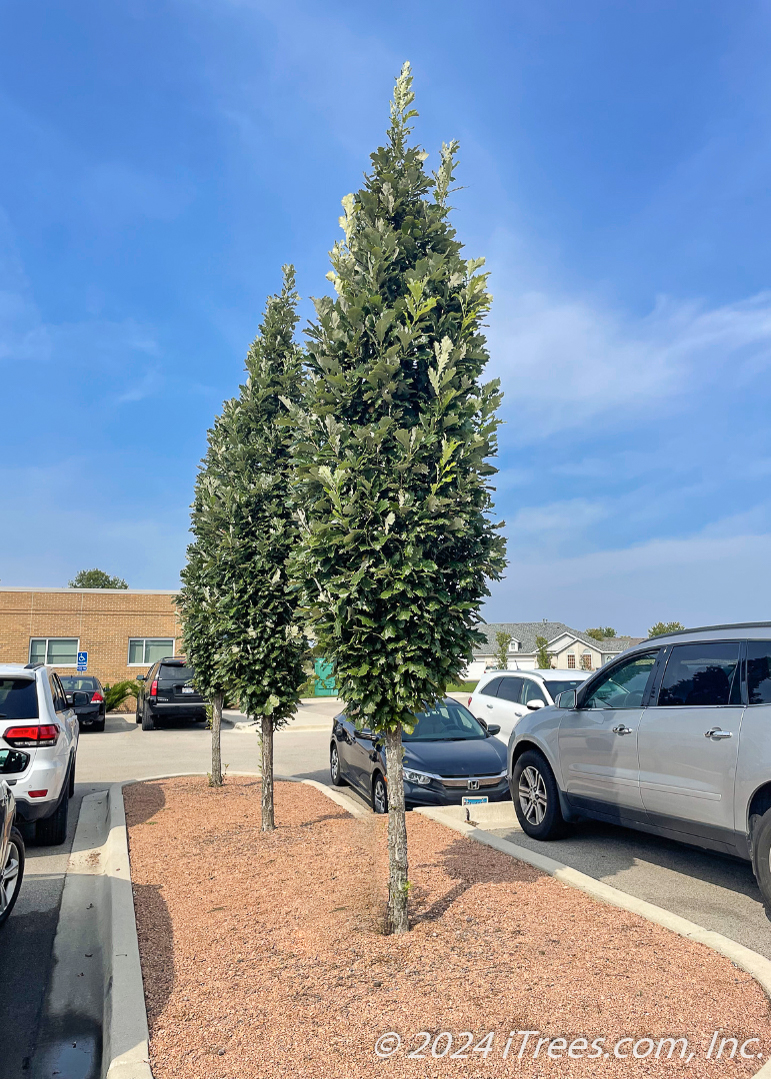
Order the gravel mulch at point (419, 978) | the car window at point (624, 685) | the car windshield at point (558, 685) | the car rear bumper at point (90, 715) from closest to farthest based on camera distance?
the gravel mulch at point (419, 978), the car window at point (624, 685), the car windshield at point (558, 685), the car rear bumper at point (90, 715)

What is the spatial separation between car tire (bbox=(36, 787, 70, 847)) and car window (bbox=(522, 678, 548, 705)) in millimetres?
6679

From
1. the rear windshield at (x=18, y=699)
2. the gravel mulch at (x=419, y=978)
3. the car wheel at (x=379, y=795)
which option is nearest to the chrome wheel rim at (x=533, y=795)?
the gravel mulch at (x=419, y=978)

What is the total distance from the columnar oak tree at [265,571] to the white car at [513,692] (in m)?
4.70

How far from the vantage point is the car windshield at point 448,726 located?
973 cm

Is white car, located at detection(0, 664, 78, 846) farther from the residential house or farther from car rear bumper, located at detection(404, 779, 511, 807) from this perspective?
the residential house

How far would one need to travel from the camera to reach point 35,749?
730 centimetres

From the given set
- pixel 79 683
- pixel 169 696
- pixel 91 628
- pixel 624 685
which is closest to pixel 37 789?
pixel 624 685

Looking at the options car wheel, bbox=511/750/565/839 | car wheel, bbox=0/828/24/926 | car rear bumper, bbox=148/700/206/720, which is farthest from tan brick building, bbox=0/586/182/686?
car wheel, bbox=0/828/24/926

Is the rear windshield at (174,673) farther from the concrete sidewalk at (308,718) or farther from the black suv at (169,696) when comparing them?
the concrete sidewalk at (308,718)

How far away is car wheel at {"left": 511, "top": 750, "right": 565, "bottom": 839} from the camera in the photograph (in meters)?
6.96

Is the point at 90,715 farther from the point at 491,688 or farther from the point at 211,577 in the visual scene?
the point at 211,577

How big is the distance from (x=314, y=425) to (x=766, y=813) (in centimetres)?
372

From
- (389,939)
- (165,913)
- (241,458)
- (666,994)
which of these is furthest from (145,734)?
(666,994)

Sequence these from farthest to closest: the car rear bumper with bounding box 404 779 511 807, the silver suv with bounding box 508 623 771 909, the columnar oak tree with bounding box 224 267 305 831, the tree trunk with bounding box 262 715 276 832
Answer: the car rear bumper with bounding box 404 779 511 807, the tree trunk with bounding box 262 715 276 832, the columnar oak tree with bounding box 224 267 305 831, the silver suv with bounding box 508 623 771 909
